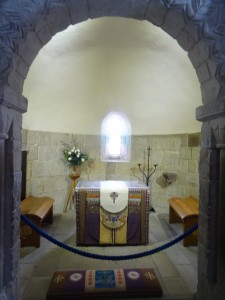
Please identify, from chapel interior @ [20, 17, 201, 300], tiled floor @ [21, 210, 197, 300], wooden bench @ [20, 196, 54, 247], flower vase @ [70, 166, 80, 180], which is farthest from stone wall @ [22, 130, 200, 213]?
tiled floor @ [21, 210, 197, 300]

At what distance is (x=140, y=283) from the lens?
9.11 ft

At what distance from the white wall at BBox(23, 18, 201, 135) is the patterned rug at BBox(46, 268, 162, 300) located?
135 inches

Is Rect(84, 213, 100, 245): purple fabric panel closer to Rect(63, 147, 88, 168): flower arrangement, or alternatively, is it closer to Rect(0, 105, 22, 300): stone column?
Rect(0, 105, 22, 300): stone column

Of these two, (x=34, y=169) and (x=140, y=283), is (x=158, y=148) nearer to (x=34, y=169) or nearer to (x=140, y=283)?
(x=34, y=169)

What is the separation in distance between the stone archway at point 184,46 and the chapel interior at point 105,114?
925 millimetres

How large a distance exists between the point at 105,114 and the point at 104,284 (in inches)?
168

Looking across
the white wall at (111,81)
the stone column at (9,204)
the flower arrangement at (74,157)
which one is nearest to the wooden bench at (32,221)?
the flower arrangement at (74,157)

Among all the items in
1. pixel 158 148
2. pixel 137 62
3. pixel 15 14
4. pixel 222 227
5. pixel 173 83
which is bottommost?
pixel 222 227

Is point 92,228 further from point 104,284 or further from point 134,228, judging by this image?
point 104,284

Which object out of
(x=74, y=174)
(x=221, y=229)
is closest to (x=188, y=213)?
(x=221, y=229)

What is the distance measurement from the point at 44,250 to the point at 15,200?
2.12 m

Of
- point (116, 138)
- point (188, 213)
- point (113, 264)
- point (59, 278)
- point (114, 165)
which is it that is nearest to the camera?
point (59, 278)

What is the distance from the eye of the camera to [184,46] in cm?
220

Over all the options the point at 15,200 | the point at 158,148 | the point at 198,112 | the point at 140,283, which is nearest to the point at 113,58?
the point at 158,148
